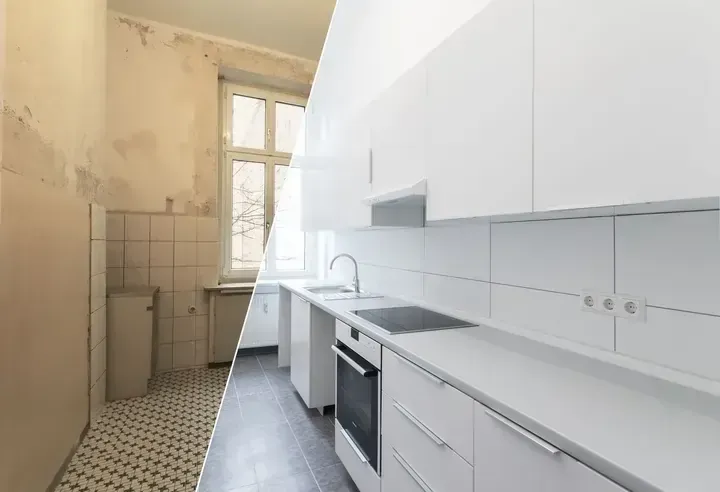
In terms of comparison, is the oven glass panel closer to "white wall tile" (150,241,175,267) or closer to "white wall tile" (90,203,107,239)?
"white wall tile" (150,241,175,267)

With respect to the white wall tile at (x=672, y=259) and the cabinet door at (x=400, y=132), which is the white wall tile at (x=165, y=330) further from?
the white wall tile at (x=672, y=259)

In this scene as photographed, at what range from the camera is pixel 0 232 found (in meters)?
0.76

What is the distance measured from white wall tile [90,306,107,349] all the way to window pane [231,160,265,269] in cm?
141

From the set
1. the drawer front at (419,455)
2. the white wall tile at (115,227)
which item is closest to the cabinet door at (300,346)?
the drawer front at (419,455)

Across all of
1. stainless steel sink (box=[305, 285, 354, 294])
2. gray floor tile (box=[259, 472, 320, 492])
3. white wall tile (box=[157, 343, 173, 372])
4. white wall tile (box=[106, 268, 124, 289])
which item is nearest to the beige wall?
white wall tile (box=[157, 343, 173, 372])

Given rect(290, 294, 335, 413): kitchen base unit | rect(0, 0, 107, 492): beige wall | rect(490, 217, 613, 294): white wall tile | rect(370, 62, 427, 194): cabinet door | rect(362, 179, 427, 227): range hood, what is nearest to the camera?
rect(0, 0, 107, 492): beige wall

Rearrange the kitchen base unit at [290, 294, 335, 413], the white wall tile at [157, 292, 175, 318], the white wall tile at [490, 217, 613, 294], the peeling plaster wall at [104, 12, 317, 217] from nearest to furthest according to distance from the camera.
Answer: the peeling plaster wall at [104, 12, 317, 217] → the white wall tile at [490, 217, 613, 294] → the white wall tile at [157, 292, 175, 318] → the kitchen base unit at [290, 294, 335, 413]

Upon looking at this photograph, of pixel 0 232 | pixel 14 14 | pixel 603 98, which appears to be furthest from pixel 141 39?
pixel 603 98

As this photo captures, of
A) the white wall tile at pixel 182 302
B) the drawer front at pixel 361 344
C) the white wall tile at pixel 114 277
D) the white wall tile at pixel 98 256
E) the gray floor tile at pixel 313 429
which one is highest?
the white wall tile at pixel 98 256

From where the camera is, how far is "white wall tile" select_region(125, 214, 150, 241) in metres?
2.02

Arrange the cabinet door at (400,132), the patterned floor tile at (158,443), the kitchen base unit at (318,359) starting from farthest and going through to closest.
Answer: the kitchen base unit at (318,359), the cabinet door at (400,132), the patterned floor tile at (158,443)

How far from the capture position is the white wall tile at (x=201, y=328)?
150 cm

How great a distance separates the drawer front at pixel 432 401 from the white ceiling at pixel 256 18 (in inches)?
37.3

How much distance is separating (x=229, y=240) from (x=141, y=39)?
70 cm
